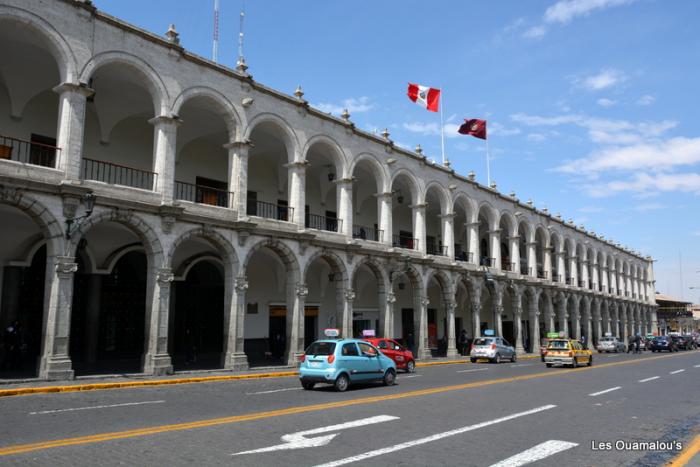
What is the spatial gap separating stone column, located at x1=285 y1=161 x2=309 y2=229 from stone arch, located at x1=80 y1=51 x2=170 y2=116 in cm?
691

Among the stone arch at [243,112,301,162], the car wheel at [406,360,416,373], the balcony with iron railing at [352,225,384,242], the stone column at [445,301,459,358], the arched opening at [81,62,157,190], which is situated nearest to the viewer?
the arched opening at [81,62,157,190]

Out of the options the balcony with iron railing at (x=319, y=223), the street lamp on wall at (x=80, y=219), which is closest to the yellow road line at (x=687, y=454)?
the street lamp on wall at (x=80, y=219)

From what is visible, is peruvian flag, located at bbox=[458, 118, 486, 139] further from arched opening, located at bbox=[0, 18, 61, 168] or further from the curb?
arched opening, located at bbox=[0, 18, 61, 168]

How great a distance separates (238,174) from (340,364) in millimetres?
10469

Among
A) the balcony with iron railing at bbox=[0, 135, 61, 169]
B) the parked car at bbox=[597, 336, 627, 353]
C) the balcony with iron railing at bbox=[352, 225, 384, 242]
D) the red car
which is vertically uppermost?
the balcony with iron railing at bbox=[0, 135, 61, 169]

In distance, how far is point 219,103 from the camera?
22.3 metres

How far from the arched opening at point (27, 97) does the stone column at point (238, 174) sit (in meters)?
6.59

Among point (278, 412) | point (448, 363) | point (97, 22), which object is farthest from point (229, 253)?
point (448, 363)

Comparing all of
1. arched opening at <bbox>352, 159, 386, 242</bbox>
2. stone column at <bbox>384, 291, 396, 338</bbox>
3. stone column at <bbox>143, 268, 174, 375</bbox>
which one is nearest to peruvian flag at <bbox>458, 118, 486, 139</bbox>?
arched opening at <bbox>352, 159, 386, 242</bbox>

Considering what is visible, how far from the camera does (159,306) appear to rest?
19453mm

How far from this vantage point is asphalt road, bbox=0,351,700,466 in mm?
7461

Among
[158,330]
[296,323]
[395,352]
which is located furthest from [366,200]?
[158,330]

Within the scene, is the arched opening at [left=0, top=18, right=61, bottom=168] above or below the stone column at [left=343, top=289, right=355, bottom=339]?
above

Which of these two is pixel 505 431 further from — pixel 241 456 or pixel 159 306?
pixel 159 306
